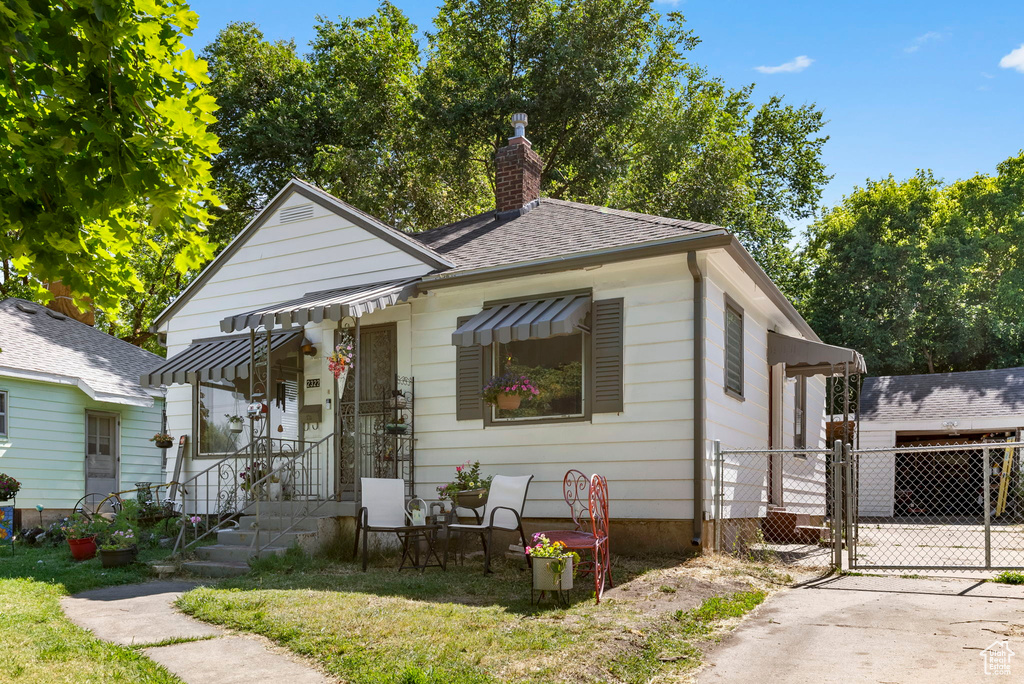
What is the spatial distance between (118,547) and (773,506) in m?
8.18

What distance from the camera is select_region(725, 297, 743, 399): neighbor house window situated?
32.8 ft

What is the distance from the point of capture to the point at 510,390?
31.7 ft

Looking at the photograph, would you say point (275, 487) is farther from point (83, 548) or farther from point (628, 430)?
point (628, 430)

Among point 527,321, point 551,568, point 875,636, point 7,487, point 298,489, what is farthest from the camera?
point 7,487

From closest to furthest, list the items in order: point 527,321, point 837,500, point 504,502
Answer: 1. point 837,500
2. point 504,502
3. point 527,321

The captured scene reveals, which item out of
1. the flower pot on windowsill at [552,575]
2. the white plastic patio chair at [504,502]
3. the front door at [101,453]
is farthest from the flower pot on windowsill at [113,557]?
the front door at [101,453]

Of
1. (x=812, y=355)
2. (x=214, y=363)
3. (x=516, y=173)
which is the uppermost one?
(x=516, y=173)

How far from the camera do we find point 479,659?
16.6ft

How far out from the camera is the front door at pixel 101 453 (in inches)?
645

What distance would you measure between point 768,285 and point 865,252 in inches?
711

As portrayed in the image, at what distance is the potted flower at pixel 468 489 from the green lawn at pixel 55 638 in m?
A: 3.27

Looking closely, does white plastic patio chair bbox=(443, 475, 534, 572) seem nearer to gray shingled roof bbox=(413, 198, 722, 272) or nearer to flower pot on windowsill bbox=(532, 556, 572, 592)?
flower pot on windowsill bbox=(532, 556, 572, 592)

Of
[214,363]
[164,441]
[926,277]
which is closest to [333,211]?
[214,363]

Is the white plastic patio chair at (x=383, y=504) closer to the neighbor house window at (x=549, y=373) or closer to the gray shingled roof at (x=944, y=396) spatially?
the neighbor house window at (x=549, y=373)
